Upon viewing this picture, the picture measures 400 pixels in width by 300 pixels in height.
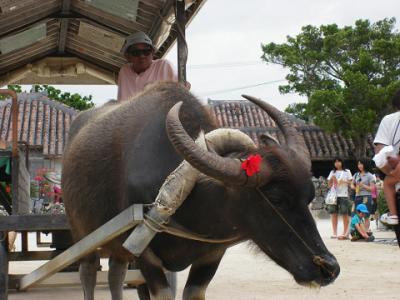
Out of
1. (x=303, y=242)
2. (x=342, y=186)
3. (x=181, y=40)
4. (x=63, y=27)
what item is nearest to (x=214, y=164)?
(x=303, y=242)

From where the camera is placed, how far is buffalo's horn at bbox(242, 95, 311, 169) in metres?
3.79

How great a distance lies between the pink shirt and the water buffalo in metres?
0.38

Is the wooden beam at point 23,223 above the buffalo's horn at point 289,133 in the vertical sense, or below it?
below

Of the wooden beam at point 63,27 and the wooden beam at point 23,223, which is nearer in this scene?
the wooden beam at point 23,223

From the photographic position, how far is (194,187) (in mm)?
3834

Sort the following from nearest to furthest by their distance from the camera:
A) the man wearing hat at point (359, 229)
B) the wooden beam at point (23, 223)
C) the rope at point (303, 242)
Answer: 1. the rope at point (303, 242)
2. the wooden beam at point (23, 223)
3. the man wearing hat at point (359, 229)

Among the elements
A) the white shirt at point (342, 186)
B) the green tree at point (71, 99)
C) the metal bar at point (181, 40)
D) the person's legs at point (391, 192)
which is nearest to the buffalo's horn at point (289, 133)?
the person's legs at point (391, 192)

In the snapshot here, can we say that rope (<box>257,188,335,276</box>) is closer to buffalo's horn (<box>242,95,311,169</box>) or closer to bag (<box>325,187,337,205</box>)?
buffalo's horn (<box>242,95,311,169</box>)

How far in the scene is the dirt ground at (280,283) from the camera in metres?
7.23

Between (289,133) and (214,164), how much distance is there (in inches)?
25.1

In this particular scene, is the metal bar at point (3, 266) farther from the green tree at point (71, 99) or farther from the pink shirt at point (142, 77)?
the green tree at point (71, 99)

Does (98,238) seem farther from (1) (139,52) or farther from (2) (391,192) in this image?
(1) (139,52)

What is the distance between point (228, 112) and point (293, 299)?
968 inches

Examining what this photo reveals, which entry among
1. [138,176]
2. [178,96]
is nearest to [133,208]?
[138,176]
